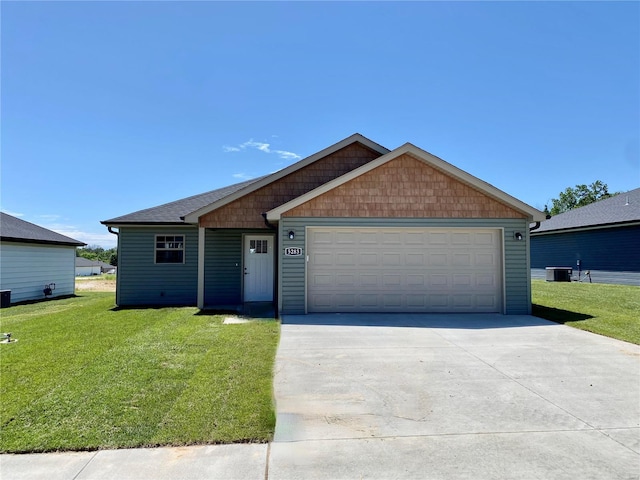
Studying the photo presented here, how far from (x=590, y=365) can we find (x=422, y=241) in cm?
477

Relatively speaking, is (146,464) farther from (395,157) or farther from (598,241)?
(598,241)

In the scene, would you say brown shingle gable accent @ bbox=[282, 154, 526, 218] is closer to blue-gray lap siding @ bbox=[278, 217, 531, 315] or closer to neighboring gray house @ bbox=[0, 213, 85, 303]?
blue-gray lap siding @ bbox=[278, 217, 531, 315]

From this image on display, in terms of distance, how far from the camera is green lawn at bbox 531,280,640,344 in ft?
25.1

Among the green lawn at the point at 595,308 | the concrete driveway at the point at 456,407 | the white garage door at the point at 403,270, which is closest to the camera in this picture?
the concrete driveway at the point at 456,407

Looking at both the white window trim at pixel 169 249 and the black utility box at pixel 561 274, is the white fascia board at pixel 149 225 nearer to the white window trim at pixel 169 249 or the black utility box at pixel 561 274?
the white window trim at pixel 169 249

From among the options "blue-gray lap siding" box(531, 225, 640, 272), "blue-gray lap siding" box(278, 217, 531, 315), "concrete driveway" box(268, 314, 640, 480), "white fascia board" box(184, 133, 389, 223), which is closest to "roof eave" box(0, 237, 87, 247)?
"white fascia board" box(184, 133, 389, 223)

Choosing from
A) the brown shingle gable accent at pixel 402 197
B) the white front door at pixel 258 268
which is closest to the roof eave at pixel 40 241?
the white front door at pixel 258 268

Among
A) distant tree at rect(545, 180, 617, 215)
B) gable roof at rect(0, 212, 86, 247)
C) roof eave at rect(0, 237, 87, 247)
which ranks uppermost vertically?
distant tree at rect(545, 180, 617, 215)

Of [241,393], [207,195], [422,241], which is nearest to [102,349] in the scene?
[241,393]

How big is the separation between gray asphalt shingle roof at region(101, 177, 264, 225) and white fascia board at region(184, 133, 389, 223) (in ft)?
3.13

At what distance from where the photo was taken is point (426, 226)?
934 cm

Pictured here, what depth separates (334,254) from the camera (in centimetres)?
940

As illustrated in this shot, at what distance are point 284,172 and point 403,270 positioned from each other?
4.67 meters

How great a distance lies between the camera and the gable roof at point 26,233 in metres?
13.8
